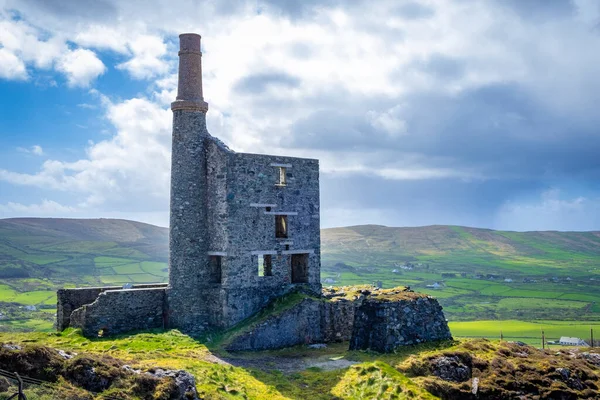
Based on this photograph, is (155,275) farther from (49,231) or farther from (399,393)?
(399,393)

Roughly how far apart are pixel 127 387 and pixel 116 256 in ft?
335

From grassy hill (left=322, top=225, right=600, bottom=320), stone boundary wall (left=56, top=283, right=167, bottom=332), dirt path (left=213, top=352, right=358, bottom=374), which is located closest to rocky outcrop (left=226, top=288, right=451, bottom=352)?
dirt path (left=213, top=352, right=358, bottom=374)

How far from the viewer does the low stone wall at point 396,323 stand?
2614 cm

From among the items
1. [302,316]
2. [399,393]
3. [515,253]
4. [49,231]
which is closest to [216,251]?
[302,316]

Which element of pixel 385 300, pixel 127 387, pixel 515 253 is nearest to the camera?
pixel 127 387

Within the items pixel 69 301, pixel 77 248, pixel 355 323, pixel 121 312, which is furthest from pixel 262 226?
pixel 77 248

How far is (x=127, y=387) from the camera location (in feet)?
57.9

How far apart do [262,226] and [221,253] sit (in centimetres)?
245

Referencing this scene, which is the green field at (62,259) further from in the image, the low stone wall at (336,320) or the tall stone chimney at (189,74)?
the low stone wall at (336,320)

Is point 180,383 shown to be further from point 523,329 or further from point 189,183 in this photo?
point 523,329

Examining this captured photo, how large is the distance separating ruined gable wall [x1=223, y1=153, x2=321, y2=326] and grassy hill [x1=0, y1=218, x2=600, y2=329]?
3113cm

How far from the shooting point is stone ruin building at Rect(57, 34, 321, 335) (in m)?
30.3

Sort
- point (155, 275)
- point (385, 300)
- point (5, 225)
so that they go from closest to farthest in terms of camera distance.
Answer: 1. point (385, 300)
2. point (155, 275)
3. point (5, 225)

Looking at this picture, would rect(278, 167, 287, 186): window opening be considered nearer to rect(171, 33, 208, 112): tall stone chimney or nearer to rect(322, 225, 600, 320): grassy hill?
rect(171, 33, 208, 112): tall stone chimney
